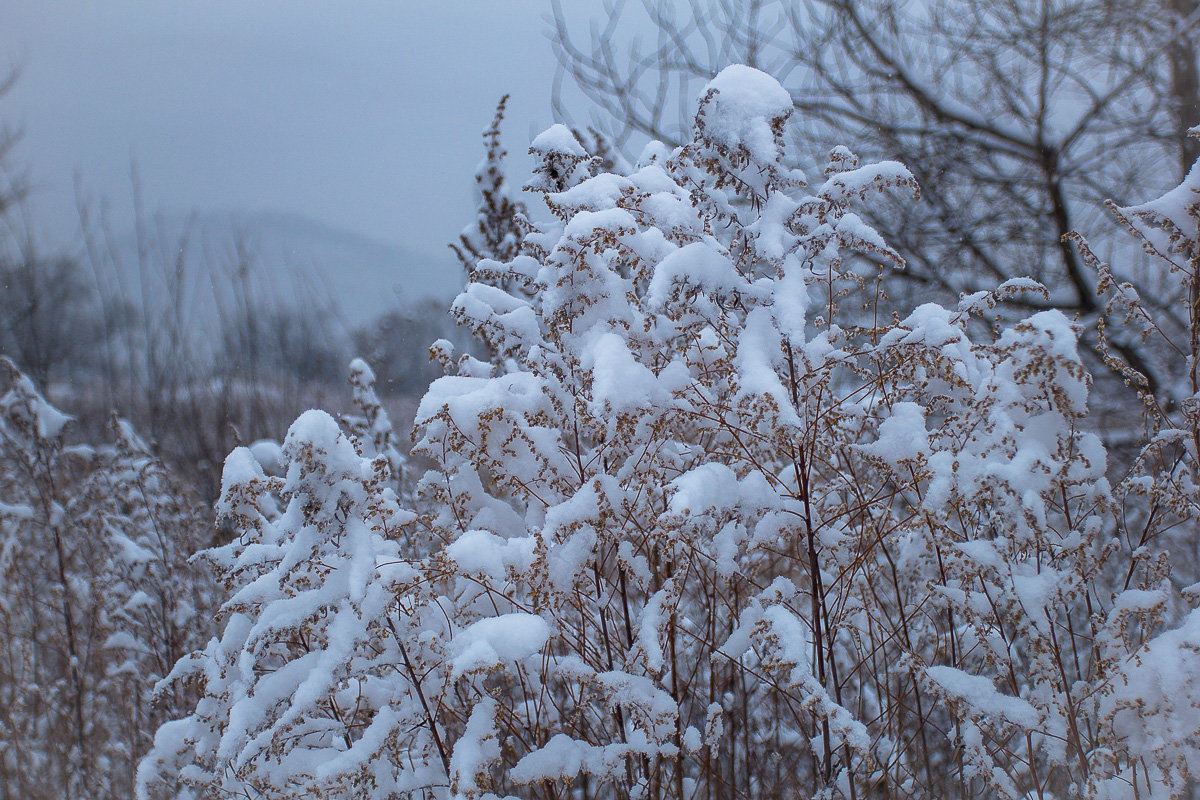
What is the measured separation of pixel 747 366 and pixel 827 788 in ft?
3.72

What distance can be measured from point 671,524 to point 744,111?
107 centimetres

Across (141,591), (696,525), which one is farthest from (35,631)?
(696,525)

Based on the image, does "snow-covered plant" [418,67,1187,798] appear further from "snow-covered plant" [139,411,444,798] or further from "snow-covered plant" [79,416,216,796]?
"snow-covered plant" [79,416,216,796]

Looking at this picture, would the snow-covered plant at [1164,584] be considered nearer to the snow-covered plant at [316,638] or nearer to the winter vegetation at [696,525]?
the winter vegetation at [696,525]

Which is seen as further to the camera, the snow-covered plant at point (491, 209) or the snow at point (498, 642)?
the snow-covered plant at point (491, 209)

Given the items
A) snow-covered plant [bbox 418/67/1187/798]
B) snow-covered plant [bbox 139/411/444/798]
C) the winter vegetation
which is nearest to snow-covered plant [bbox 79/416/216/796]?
the winter vegetation

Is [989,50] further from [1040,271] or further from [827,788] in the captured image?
[827,788]

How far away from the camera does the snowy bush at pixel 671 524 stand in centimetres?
173

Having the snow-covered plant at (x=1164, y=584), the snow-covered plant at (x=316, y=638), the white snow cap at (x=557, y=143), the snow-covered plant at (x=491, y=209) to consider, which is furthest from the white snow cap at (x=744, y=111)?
the snow-covered plant at (x=491, y=209)

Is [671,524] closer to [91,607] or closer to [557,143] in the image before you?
[557,143]

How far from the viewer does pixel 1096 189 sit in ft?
18.0

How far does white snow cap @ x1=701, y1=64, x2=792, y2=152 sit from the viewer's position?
1.87m

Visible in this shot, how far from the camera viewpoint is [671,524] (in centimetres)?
171

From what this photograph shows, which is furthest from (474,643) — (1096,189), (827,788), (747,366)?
(1096,189)
